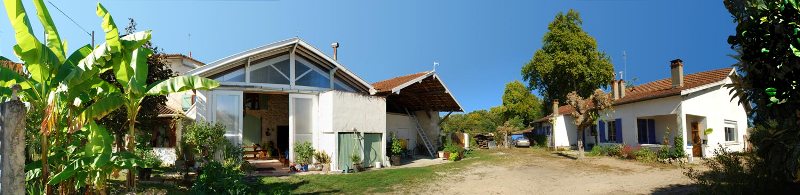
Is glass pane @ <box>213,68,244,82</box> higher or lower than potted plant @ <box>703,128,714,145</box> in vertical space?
higher

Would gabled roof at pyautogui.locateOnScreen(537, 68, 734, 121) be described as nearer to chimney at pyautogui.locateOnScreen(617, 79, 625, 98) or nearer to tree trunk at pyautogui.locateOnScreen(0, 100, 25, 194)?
chimney at pyautogui.locateOnScreen(617, 79, 625, 98)

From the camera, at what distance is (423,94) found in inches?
883

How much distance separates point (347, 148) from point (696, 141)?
52.9 feet

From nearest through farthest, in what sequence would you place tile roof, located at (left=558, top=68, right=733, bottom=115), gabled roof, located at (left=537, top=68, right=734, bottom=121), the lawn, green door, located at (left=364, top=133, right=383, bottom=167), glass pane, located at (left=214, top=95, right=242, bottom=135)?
the lawn, glass pane, located at (left=214, top=95, right=242, bottom=135), green door, located at (left=364, top=133, right=383, bottom=167), gabled roof, located at (left=537, top=68, right=734, bottom=121), tile roof, located at (left=558, top=68, right=733, bottom=115)

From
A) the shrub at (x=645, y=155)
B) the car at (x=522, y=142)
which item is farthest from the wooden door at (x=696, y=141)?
the car at (x=522, y=142)

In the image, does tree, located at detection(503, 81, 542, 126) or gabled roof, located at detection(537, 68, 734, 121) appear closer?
gabled roof, located at detection(537, 68, 734, 121)

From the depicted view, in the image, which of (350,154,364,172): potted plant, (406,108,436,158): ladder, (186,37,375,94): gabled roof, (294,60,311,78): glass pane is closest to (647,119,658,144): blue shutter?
(406,108,436,158): ladder

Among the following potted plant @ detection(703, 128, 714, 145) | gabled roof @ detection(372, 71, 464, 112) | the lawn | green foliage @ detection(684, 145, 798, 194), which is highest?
gabled roof @ detection(372, 71, 464, 112)

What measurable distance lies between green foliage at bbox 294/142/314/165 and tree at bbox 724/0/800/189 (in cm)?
1228

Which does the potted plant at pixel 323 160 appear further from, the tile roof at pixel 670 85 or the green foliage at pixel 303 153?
the tile roof at pixel 670 85

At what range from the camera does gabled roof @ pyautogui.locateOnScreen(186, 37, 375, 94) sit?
14.3 metres

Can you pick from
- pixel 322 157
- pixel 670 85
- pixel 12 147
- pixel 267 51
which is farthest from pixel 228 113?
pixel 670 85

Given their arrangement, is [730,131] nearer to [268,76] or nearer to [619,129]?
[619,129]

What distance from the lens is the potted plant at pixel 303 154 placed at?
16.0m
